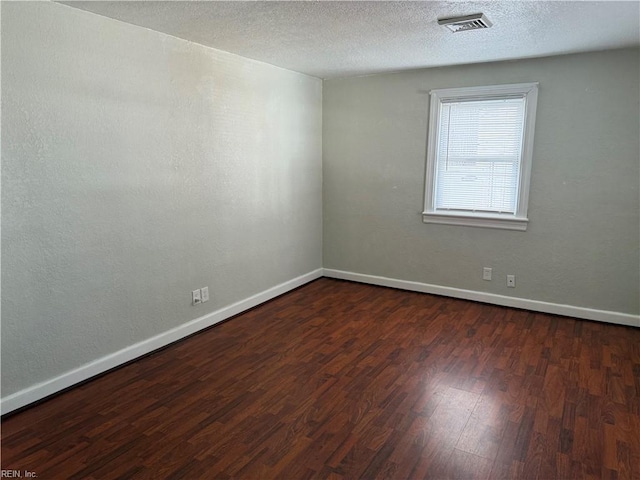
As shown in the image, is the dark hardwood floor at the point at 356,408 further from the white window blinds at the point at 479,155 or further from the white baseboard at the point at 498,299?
the white window blinds at the point at 479,155

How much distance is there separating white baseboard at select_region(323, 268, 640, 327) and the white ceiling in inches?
86.7

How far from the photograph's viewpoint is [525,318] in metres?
3.94

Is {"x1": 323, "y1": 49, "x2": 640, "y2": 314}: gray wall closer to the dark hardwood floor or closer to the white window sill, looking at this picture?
the white window sill

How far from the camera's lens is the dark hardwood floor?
2.05 m

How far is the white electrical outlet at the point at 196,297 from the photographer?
3.54 meters

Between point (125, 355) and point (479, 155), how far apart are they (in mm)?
3517

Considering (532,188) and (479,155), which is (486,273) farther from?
(479,155)

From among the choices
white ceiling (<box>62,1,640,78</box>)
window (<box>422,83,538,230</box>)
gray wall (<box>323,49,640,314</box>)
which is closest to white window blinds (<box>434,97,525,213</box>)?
window (<box>422,83,538,230</box>)

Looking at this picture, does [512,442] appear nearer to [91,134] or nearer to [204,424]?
[204,424]

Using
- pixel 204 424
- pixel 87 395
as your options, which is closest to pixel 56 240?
pixel 87 395

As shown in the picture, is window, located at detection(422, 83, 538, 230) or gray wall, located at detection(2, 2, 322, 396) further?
window, located at detection(422, 83, 538, 230)

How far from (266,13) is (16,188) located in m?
1.73

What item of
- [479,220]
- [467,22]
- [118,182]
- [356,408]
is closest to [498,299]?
[479,220]

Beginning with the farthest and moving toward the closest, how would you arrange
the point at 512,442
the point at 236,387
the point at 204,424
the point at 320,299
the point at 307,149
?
the point at 307,149 < the point at 320,299 < the point at 236,387 < the point at 204,424 < the point at 512,442
